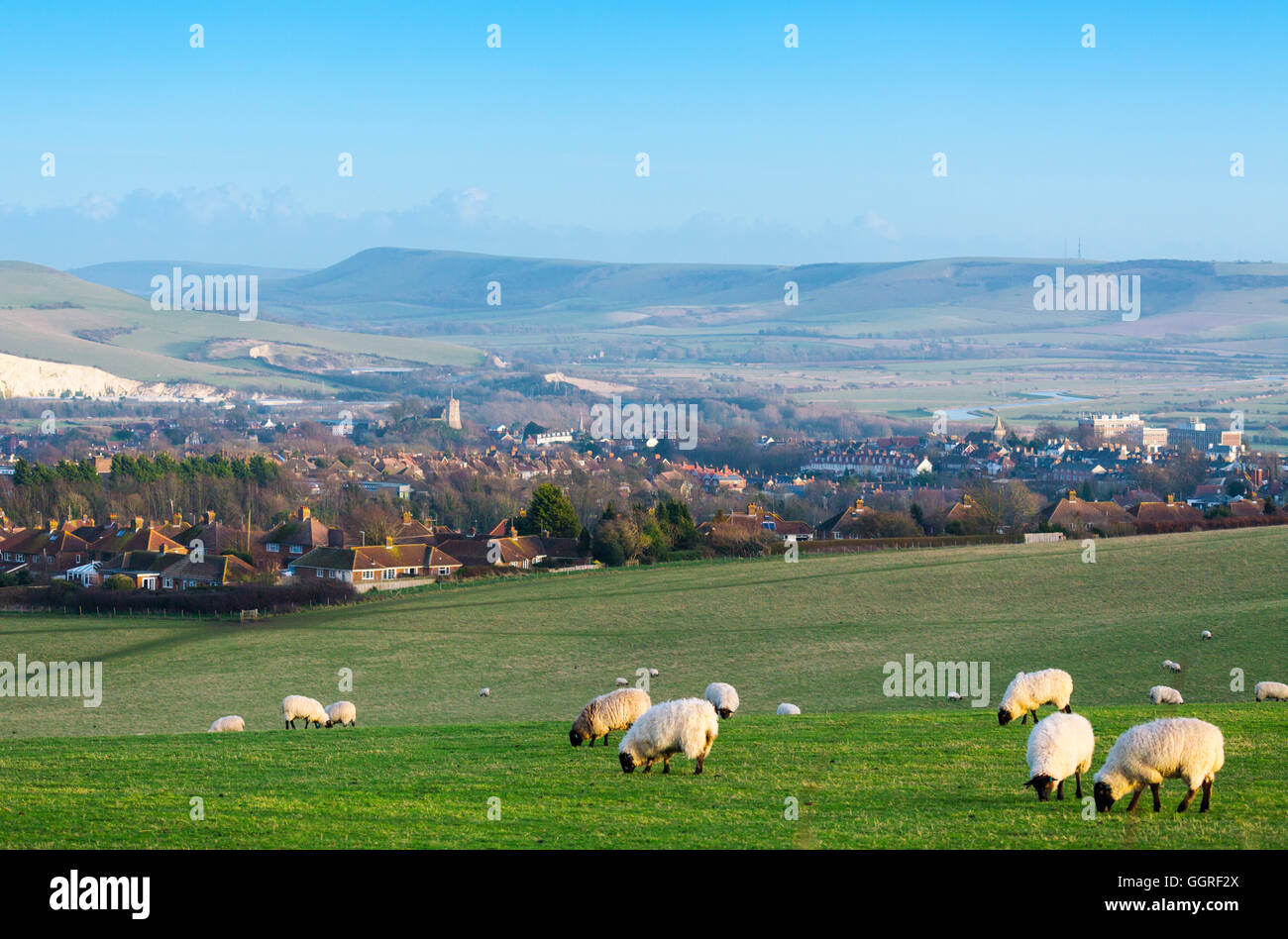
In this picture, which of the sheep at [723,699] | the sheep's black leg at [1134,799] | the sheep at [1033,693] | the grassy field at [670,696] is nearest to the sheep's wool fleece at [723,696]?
the sheep at [723,699]

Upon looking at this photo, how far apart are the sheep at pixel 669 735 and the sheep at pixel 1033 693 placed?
555 cm

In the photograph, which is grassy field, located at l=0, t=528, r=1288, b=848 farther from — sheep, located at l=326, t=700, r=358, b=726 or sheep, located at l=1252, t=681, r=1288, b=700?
sheep, located at l=1252, t=681, r=1288, b=700

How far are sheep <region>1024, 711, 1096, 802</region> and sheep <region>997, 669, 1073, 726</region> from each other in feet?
16.3

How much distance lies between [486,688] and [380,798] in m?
19.2

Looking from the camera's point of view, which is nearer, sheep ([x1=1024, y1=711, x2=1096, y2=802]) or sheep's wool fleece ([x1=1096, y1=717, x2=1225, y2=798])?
sheep's wool fleece ([x1=1096, y1=717, x2=1225, y2=798])

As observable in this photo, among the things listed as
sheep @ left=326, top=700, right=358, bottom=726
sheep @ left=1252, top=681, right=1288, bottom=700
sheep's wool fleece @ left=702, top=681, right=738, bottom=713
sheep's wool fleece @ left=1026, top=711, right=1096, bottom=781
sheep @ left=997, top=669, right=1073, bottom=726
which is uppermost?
sheep's wool fleece @ left=1026, top=711, right=1096, bottom=781

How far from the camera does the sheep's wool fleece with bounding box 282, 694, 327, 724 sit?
22.5 meters

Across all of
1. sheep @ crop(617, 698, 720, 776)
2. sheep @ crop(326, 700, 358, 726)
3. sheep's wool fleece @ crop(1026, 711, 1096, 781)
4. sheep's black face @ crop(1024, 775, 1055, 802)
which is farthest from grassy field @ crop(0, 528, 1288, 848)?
sheep @ crop(326, 700, 358, 726)

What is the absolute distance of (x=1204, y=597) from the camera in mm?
40875

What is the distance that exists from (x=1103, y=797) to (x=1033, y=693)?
21.1 ft

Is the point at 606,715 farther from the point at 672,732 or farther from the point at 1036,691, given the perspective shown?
the point at 1036,691

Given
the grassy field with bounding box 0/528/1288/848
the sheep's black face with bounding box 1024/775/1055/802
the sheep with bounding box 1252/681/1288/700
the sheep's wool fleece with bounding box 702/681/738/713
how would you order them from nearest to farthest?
the grassy field with bounding box 0/528/1288/848, the sheep's black face with bounding box 1024/775/1055/802, the sheep's wool fleece with bounding box 702/681/738/713, the sheep with bounding box 1252/681/1288/700

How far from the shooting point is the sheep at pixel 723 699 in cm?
2014
